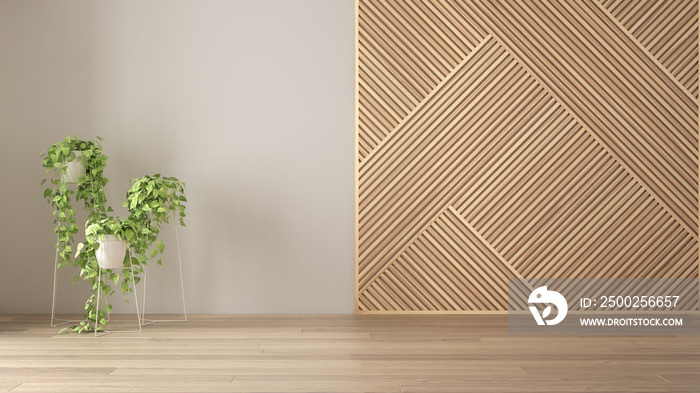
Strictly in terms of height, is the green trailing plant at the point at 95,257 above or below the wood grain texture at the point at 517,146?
below

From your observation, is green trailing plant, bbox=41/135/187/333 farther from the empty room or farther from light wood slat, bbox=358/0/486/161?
light wood slat, bbox=358/0/486/161

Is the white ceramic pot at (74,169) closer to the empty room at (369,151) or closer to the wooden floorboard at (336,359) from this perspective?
the empty room at (369,151)

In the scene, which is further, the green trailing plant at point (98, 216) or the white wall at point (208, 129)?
the white wall at point (208, 129)

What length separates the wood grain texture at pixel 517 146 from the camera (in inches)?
166

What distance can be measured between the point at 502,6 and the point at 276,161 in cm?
184

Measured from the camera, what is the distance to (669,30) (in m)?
4.26

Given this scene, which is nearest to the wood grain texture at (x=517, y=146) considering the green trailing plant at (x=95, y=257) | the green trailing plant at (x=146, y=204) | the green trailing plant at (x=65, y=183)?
the green trailing plant at (x=146, y=204)

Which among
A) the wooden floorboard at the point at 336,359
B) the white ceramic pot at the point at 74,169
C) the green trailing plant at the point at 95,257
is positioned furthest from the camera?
the white ceramic pot at the point at 74,169

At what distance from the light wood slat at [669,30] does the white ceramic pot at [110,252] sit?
346cm

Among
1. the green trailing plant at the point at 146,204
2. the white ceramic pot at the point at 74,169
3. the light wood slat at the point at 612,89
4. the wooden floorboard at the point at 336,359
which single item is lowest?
the wooden floorboard at the point at 336,359

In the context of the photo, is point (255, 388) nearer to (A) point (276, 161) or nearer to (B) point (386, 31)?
(A) point (276, 161)

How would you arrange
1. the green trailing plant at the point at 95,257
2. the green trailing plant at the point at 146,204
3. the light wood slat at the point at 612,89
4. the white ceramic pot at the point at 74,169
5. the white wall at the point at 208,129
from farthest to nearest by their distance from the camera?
the light wood slat at the point at 612,89
the white wall at the point at 208,129
the white ceramic pot at the point at 74,169
the green trailing plant at the point at 146,204
the green trailing plant at the point at 95,257

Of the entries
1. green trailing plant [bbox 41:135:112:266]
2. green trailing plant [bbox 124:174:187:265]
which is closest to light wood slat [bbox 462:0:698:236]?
green trailing plant [bbox 124:174:187:265]

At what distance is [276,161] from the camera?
4.18 m
